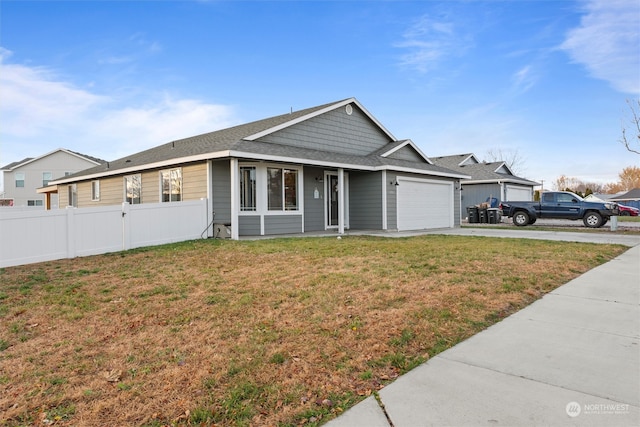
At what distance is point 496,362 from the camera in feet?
10.2

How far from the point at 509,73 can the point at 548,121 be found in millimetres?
9051

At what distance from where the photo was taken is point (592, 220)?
1758 cm

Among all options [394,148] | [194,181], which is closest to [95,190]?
[194,181]

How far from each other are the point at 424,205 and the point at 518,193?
49.1 feet

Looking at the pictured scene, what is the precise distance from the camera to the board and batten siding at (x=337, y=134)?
45.5 ft

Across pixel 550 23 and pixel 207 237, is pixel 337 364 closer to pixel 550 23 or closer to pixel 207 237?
pixel 207 237

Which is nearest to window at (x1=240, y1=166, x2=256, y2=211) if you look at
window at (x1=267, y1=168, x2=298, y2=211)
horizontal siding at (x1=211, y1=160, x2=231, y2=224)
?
horizontal siding at (x1=211, y1=160, x2=231, y2=224)

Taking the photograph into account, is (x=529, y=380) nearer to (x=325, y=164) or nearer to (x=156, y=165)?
(x=325, y=164)

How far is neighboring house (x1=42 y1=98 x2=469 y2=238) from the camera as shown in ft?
39.3

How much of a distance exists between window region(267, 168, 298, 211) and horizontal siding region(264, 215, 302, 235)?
0.99 ft

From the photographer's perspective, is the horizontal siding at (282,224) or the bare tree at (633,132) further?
the bare tree at (633,132)

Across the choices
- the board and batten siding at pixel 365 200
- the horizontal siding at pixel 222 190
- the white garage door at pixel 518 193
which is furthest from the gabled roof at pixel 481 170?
the horizontal siding at pixel 222 190

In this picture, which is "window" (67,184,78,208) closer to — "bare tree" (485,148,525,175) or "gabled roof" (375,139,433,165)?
"gabled roof" (375,139,433,165)

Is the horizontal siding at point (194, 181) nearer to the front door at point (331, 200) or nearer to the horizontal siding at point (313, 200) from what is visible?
the horizontal siding at point (313, 200)
